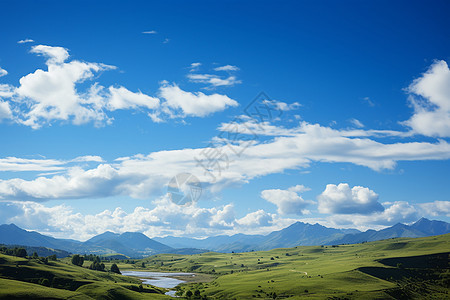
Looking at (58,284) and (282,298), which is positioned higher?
(58,284)

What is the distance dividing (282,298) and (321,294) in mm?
23807

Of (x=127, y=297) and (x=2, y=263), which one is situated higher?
(x=2, y=263)

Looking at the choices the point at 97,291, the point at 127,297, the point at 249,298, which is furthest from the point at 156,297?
the point at 249,298

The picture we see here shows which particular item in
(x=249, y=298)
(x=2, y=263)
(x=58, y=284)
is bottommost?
(x=249, y=298)

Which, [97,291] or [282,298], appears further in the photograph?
[282,298]

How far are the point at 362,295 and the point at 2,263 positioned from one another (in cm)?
20835

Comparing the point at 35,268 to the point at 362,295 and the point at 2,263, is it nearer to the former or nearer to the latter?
the point at 2,263

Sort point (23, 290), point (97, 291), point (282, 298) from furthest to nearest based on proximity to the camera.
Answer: point (282, 298) → point (97, 291) → point (23, 290)

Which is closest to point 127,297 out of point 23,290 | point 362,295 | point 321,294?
point 23,290

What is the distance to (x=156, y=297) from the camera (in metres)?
192

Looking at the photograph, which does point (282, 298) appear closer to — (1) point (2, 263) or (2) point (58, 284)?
(2) point (58, 284)

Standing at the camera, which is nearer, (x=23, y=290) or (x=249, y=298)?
(x=23, y=290)

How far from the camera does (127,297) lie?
184m

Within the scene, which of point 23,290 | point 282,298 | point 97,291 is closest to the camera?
point 23,290
